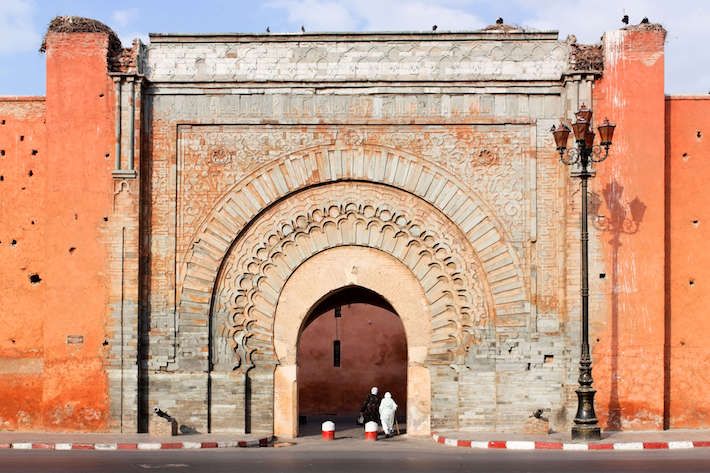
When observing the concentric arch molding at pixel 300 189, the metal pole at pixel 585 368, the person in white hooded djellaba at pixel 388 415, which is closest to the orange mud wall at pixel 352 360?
the person in white hooded djellaba at pixel 388 415

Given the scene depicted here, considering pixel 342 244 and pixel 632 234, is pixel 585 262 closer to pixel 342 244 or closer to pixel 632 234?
pixel 632 234

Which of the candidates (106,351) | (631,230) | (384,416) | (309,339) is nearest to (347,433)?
(384,416)

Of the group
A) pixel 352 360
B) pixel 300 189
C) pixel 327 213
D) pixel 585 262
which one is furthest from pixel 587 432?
pixel 352 360

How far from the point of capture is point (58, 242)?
48.4 ft

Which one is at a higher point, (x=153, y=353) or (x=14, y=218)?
(x=14, y=218)

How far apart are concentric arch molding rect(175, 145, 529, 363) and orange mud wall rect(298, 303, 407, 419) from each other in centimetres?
796

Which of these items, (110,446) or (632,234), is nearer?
(110,446)

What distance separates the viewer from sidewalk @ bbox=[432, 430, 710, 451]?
13.0 m

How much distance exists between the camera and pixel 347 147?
49.1ft

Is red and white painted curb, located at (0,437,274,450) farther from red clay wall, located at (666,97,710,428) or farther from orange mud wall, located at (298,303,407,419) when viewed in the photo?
orange mud wall, located at (298,303,407,419)

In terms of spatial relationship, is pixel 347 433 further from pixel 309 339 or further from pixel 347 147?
A: pixel 309 339

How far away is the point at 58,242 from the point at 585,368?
6446 millimetres

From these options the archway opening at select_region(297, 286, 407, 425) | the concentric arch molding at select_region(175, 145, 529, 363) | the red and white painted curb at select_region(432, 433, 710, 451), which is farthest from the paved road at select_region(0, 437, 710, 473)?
the archway opening at select_region(297, 286, 407, 425)

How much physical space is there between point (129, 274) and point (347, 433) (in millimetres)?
3832
